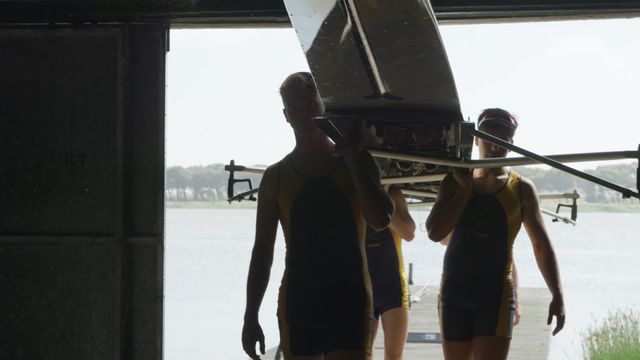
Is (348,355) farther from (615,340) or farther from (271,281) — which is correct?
(271,281)

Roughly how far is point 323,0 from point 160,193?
88.4 inches

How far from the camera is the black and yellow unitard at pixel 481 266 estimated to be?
3699 mm

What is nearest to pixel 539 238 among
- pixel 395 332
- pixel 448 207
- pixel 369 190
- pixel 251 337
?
pixel 448 207

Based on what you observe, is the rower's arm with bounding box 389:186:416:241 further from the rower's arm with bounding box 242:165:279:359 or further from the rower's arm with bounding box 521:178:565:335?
the rower's arm with bounding box 242:165:279:359

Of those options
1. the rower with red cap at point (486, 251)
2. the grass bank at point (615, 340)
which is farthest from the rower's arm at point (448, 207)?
the grass bank at point (615, 340)

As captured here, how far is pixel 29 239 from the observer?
16.2ft

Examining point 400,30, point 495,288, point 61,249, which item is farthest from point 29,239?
point 400,30

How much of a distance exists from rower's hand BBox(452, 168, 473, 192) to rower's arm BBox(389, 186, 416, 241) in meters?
0.70

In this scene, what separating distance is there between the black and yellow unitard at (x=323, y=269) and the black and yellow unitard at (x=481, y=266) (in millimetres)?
872

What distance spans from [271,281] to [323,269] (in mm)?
24299

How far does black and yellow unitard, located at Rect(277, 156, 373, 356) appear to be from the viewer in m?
2.90

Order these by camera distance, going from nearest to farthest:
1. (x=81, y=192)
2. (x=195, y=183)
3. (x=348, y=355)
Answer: (x=348, y=355) → (x=81, y=192) → (x=195, y=183)

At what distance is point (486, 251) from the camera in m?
3.75

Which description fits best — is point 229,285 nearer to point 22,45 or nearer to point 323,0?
point 22,45
